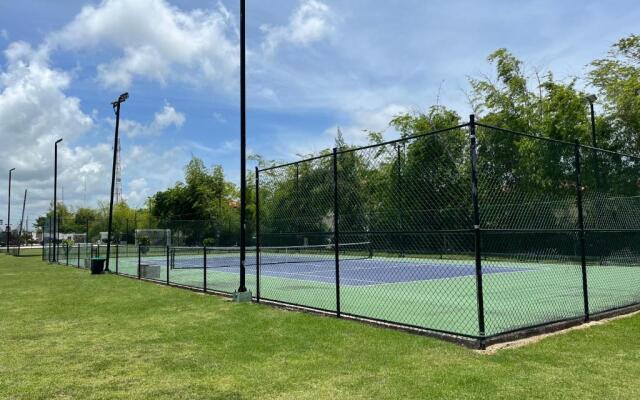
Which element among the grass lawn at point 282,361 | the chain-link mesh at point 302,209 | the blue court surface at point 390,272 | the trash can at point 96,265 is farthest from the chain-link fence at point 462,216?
the trash can at point 96,265

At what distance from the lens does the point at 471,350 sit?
639cm

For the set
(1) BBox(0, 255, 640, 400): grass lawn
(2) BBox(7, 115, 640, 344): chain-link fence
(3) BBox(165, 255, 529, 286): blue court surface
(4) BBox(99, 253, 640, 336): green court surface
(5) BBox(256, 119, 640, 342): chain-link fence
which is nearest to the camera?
(1) BBox(0, 255, 640, 400): grass lawn

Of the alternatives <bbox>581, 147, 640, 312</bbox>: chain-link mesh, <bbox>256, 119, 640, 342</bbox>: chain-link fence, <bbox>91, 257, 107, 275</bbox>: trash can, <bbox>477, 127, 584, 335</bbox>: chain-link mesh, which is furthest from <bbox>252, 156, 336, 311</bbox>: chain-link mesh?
<bbox>91, 257, 107, 275</bbox>: trash can

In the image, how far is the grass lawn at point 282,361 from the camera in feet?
16.4

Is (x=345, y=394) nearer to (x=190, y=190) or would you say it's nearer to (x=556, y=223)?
(x=556, y=223)

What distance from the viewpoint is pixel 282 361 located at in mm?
6137

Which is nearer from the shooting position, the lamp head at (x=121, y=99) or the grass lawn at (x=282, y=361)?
the grass lawn at (x=282, y=361)

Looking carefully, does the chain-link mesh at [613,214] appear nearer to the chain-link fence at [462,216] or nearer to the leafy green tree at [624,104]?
the chain-link fence at [462,216]

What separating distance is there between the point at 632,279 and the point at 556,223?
4358 millimetres

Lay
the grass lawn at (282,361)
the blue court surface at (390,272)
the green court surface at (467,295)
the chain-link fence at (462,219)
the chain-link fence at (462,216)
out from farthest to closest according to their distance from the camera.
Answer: the blue court surface at (390,272) → the chain-link fence at (462,216) → the chain-link fence at (462,219) → the green court surface at (467,295) → the grass lawn at (282,361)

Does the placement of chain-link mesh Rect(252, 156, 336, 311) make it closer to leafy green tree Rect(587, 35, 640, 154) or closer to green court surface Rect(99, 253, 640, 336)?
green court surface Rect(99, 253, 640, 336)

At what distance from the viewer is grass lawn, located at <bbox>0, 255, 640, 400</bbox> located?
500 centimetres

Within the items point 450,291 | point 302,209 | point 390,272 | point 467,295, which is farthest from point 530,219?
point 390,272

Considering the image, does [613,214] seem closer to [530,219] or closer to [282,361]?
[530,219]
